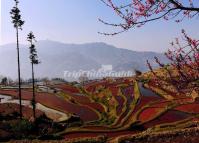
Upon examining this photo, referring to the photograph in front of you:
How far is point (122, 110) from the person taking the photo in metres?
64.8

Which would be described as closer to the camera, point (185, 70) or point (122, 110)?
point (185, 70)

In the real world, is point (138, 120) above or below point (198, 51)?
below

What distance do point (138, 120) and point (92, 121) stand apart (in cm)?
867

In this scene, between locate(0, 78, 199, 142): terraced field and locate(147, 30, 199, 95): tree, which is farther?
locate(0, 78, 199, 142): terraced field

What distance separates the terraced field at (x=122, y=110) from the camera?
4537 centimetres

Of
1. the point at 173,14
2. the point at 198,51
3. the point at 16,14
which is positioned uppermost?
the point at 16,14

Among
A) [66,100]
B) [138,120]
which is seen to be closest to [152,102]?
[138,120]

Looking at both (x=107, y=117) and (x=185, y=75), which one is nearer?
(x=185, y=75)

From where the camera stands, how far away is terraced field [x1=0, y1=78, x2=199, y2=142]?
45.4m

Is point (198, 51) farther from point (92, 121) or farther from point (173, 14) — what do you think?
point (92, 121)

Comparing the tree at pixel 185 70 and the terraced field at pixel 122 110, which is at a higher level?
the tree at pixel 185 70

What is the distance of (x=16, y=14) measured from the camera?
59.7 meters

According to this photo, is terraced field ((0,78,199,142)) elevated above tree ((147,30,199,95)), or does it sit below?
below

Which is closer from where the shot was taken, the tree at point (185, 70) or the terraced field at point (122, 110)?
the tree at point (185, 70)
